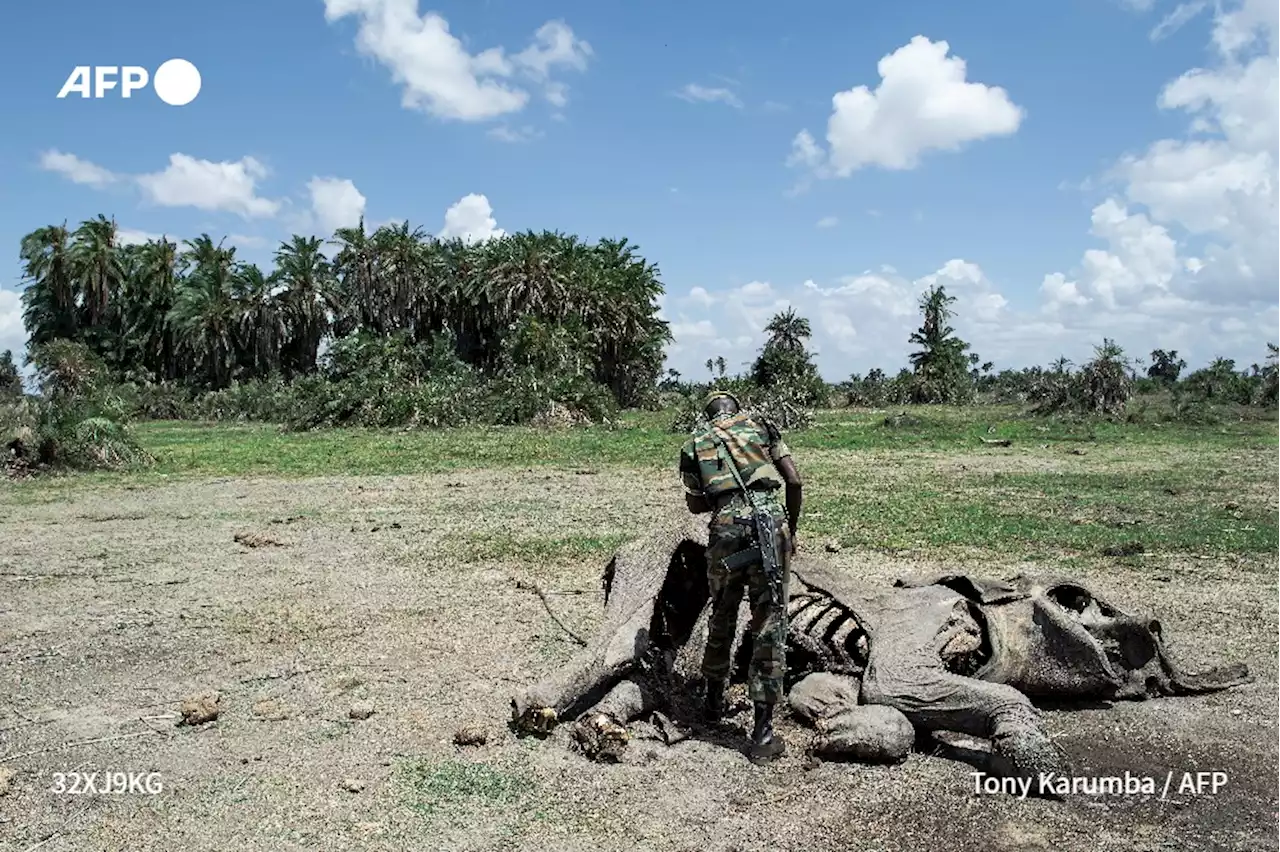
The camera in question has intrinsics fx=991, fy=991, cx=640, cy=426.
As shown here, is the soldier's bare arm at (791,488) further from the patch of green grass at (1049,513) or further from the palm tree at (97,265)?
the palm tree at (97,265)

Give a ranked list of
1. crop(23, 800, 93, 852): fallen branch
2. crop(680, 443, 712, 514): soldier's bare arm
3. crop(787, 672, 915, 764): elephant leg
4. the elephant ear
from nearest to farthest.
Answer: crop(23, 800, 93, 852): fallen branch < crop(787, 672, 915, 764): elephant leg < crop(680, 443, 712, 514): soldier's bare arm < the elephant ear

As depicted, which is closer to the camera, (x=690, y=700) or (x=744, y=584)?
(x=744, y=584)

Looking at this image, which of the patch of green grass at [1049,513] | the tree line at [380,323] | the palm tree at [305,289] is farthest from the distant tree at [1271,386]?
the palm tree at [305,289]

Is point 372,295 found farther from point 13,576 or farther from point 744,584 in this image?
point 744,584

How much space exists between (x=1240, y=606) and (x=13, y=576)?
39.7ft

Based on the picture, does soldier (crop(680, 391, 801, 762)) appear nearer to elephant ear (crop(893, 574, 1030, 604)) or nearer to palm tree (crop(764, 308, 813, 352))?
elephant ear (crop(893, 574, 1030, 604))

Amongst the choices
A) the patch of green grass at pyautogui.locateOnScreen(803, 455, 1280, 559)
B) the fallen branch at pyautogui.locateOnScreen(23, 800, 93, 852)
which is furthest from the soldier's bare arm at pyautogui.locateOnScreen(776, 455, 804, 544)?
the patch of green grass at pyautogui.locateOnScreen(803, 455, 1280, 559)

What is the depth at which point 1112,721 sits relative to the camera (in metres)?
5.91

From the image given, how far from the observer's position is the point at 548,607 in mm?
8828

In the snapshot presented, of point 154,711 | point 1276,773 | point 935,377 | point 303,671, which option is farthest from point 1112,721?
point 935,377

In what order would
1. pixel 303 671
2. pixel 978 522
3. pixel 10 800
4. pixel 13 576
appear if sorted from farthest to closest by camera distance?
pixel 978 522 → pixel 13 576 → pixel 303 671 → pixel 10 800

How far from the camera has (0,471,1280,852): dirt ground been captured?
461 centimetres

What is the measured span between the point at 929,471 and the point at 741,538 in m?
15.7

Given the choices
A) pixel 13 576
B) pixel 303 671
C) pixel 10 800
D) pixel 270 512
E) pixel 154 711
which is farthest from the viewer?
pixel 270 512
